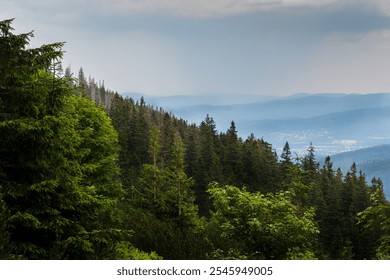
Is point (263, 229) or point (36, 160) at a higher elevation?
point (36, 160)

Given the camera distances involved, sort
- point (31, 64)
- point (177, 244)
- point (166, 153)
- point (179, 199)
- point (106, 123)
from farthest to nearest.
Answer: point (166, 153), point (179, 199), point (106, 123), point (177, 244), point (31, 64)

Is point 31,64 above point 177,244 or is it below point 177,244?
above

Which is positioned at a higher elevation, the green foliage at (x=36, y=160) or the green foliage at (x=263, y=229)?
the green foliage at (x=36, y=160)

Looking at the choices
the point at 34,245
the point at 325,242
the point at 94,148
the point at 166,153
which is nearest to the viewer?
the point at 34,245

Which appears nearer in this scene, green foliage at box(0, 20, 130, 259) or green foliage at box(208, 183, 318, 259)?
green foliage at box(0, 20, 130, 259)

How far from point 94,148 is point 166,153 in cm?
8606

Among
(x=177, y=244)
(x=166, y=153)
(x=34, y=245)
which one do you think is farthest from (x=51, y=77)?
(x=166, y=153)

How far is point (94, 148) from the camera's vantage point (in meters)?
25.4

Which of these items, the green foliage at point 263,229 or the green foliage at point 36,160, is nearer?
the green foliage at point 36,160

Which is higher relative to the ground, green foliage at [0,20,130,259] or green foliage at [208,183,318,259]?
green foliage at [0,20,130,259]

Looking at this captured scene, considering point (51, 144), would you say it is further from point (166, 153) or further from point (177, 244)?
point (166, 153)

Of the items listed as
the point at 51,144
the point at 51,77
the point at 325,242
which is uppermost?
the point at 51,77

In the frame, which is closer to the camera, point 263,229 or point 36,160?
point 36,160
